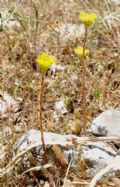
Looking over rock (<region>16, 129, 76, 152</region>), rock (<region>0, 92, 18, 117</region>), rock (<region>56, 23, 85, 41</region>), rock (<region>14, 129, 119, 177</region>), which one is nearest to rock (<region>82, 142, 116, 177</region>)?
rock (<region>14, 129, 119, 177</region>)

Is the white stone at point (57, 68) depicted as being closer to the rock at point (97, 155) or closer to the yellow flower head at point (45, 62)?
the rock at point (97, 155)

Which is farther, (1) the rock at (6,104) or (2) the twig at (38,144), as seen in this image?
(1) the rock at (6,104)

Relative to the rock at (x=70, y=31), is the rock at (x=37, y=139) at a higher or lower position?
lower

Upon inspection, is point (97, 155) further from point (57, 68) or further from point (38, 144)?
point (57, 68)

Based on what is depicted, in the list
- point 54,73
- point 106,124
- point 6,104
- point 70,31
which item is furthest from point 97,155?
point 70,31

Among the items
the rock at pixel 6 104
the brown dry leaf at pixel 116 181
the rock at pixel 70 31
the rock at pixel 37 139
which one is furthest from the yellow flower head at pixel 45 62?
the rock at pixel 70 31

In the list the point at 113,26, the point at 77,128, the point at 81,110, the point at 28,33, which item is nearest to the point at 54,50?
the point at 28,33

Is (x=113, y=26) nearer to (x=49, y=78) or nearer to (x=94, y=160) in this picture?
(x=49, y=78)
